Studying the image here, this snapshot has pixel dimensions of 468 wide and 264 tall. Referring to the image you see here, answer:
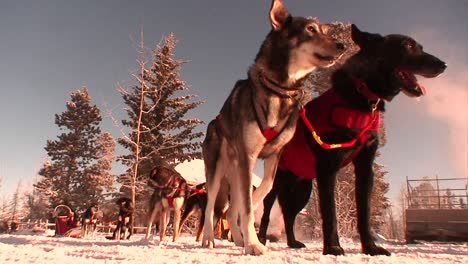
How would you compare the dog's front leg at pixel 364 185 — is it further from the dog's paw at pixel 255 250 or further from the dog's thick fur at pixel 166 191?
the dog's thick fur at pixel 166 191

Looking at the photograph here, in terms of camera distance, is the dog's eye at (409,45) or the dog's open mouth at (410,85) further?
the dog's eye at (409,45)

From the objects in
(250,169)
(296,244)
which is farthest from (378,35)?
(296,244)

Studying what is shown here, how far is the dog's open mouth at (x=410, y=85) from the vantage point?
12.1 ft

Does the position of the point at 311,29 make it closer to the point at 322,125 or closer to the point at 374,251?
the point at 322,125

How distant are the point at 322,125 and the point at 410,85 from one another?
3.08 ft

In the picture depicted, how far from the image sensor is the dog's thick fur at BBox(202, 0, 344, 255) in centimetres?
378

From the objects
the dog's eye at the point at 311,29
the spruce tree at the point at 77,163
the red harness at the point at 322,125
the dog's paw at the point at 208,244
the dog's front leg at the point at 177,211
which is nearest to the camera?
the red harness at the point at 322,125

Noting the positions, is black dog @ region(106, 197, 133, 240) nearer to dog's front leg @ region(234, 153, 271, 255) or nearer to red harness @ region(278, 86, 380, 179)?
red harness @ region(278, 86, 380, 179)

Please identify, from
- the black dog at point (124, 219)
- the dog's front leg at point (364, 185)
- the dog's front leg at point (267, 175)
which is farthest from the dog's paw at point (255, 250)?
the black dog at point (124, 219)

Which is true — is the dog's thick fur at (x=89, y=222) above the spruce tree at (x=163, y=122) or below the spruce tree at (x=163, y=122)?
below

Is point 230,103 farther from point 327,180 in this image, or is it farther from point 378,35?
point 378,35

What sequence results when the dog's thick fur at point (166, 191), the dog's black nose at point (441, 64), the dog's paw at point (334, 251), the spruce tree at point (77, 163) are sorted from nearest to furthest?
the dog's paw at point (334, 251), the dog's black nose at point (441, 64), the dog's thick fur at point (166, 191), the spruce tree at point (77, 163)

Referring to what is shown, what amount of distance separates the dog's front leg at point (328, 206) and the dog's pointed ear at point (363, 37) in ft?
4.81

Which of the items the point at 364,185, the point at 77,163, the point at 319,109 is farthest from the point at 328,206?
the point at 77,163
